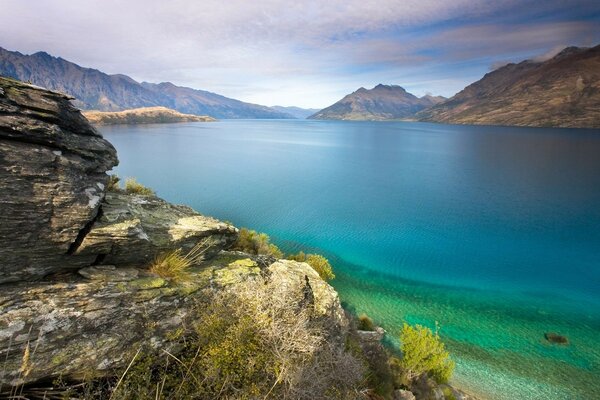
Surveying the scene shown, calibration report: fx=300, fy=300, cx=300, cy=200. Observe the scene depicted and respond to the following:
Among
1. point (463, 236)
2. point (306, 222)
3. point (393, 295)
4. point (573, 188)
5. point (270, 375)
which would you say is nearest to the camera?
point (270, 375)

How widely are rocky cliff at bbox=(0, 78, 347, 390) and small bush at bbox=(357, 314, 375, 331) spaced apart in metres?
17.8

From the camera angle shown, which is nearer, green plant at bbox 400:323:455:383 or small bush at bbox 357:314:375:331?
green plant at bbox 400:323:455:383

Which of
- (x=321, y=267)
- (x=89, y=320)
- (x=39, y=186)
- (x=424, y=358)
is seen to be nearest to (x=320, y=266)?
(x=321, y=267)

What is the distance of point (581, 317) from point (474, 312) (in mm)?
10148

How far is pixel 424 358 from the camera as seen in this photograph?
69.2 feet

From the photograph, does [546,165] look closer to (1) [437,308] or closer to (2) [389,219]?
(2) [389,219]

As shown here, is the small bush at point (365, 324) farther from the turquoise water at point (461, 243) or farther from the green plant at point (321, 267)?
the green plant at point (321, 267)

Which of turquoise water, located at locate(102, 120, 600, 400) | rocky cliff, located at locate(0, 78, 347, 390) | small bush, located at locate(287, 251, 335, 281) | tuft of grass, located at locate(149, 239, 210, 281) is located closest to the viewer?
rocky cliff, located at locate(0, 78, 347, 390)

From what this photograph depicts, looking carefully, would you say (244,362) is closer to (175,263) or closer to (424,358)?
(175,263)

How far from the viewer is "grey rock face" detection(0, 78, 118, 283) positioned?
797 centimetres

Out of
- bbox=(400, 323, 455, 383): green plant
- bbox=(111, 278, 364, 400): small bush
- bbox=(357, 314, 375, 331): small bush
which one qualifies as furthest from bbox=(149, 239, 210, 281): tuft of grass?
bbox=(357, 314, 375, 331): small bush

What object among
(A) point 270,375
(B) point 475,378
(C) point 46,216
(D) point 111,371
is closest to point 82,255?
(C) point 46,216

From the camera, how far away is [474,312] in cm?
2914

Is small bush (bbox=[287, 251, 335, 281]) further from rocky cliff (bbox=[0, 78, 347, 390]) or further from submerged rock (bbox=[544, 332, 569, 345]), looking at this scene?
rocky cliff (bbox=[0, 78, 347, 390])
